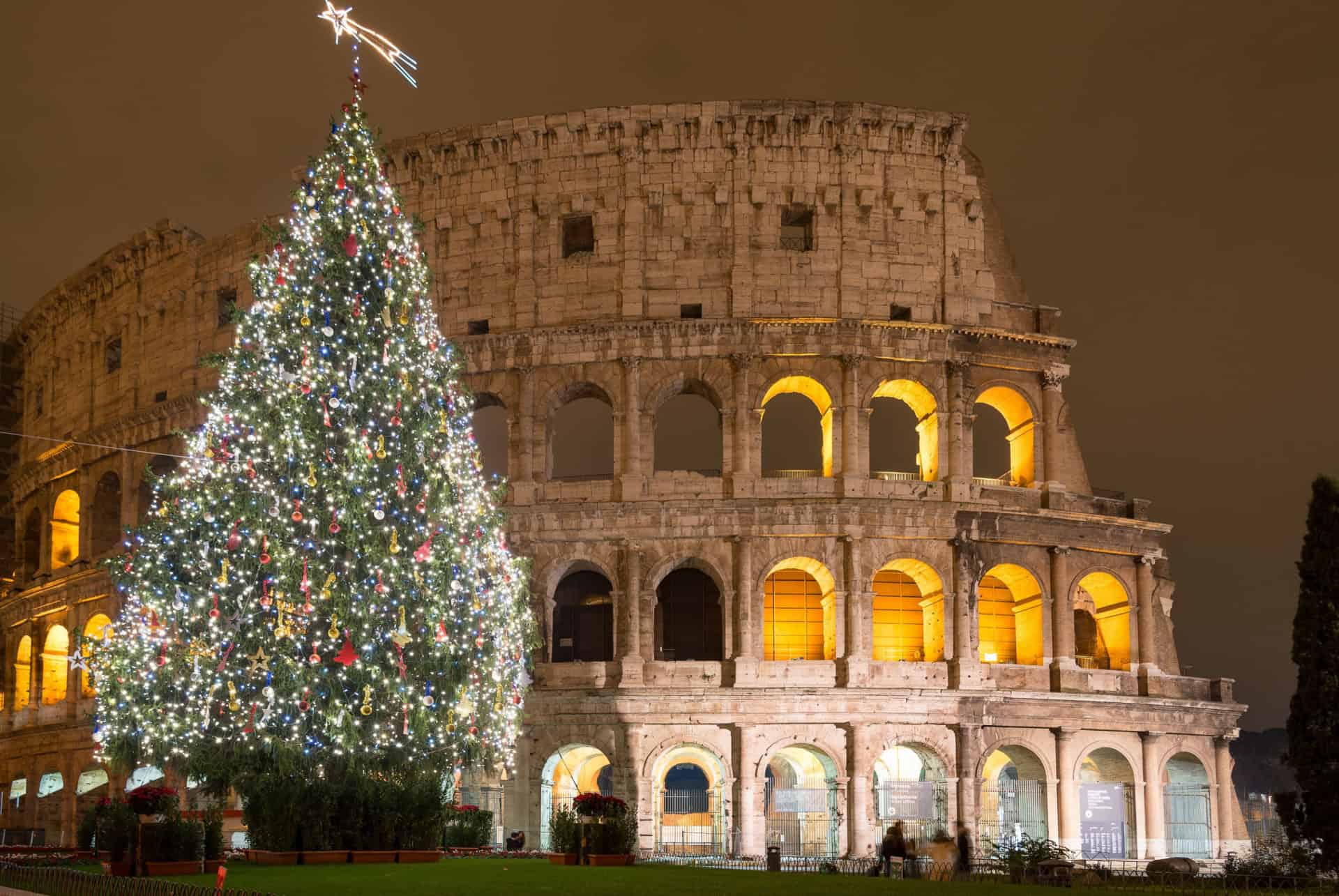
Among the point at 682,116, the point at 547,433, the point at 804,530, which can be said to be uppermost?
the point at 682,116

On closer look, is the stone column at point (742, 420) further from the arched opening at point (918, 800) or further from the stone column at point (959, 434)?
the arched opening at point (918, 800)

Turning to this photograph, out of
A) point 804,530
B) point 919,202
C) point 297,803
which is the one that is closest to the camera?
point 297,803

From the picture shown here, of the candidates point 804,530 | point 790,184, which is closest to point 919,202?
point 790,184

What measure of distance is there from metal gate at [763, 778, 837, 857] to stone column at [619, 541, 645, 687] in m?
3.99

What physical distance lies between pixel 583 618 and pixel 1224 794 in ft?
48.9

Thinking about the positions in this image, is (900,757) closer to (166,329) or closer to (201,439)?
(201,439)

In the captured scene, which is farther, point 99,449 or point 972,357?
point 99,449

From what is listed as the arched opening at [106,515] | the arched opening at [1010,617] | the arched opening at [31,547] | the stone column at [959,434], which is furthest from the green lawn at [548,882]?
the arched opening at [31,547]

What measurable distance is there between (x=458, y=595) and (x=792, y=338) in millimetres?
12371

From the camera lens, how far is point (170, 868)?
19.7m

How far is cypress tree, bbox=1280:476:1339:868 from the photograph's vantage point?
2080cm

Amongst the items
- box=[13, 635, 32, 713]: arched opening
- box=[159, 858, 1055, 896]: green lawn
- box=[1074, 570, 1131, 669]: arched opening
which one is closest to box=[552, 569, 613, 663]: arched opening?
box=[1074, 570, 1131, 669]: arched opening

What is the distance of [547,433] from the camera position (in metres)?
33.7

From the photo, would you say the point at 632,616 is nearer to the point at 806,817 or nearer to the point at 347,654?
the point at 806,817
